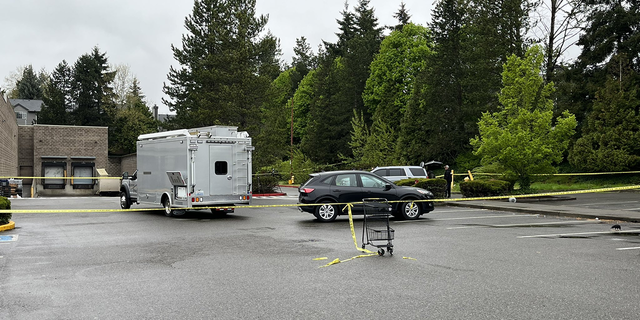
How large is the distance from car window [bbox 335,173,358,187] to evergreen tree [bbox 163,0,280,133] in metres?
21.0

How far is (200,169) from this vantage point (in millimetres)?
18688

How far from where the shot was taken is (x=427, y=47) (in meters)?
59.6

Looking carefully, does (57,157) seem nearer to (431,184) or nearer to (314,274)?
(431,184)

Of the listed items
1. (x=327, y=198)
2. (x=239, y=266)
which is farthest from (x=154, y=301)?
(x=327, y=198)

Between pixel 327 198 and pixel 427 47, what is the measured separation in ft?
149

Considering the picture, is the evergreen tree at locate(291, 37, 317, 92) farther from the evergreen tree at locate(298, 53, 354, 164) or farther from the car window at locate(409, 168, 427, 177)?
the car window at locate(409, 168, 427, 177)

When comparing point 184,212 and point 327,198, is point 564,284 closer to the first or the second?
point 327,198

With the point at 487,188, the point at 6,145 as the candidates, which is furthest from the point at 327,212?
the point at 6,145

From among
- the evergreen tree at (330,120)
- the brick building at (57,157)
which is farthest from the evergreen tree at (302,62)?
the brick building at (57,157)

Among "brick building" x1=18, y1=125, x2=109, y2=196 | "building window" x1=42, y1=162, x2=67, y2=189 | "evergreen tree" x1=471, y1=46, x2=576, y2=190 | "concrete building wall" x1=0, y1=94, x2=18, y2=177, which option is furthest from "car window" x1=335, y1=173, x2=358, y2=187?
"building window" x1=42, y1=162, x2=67, y2=189

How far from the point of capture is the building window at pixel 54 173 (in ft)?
166

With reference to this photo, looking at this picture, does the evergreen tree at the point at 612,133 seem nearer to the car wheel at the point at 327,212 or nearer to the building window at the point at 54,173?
the car wheel at the point at 327,212

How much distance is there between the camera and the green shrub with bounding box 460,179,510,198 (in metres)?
26.5

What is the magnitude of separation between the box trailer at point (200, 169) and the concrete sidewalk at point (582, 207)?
32.7ft
